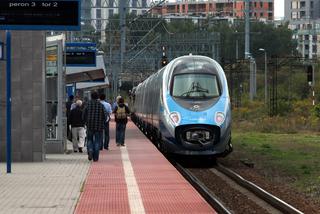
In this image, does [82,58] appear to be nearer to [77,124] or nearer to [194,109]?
[77,124]

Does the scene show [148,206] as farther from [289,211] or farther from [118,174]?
[118,174]

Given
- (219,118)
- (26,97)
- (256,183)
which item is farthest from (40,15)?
(219,118)

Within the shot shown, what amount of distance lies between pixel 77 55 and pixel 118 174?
14155 millimetres

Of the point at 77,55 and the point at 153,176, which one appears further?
the point at 77,55

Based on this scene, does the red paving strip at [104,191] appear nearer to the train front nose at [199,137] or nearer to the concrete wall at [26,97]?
the concrete wall at [26,97]

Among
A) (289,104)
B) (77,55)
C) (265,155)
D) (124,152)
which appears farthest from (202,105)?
(289,104)

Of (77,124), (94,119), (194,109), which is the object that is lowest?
(77,124)

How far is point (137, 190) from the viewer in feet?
45.2

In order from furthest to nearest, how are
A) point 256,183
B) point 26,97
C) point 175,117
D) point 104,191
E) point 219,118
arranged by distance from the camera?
point 175,117, point 219,118, point 26,97, point 256,183, point 104,191

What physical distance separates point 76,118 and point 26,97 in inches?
160

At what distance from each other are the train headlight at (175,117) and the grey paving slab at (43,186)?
2.93 m

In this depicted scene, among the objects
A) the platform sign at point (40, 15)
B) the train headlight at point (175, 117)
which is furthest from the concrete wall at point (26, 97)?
the train headlight at point (175, 117)

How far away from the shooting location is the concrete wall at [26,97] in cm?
1950

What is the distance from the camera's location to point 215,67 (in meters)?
24.2
